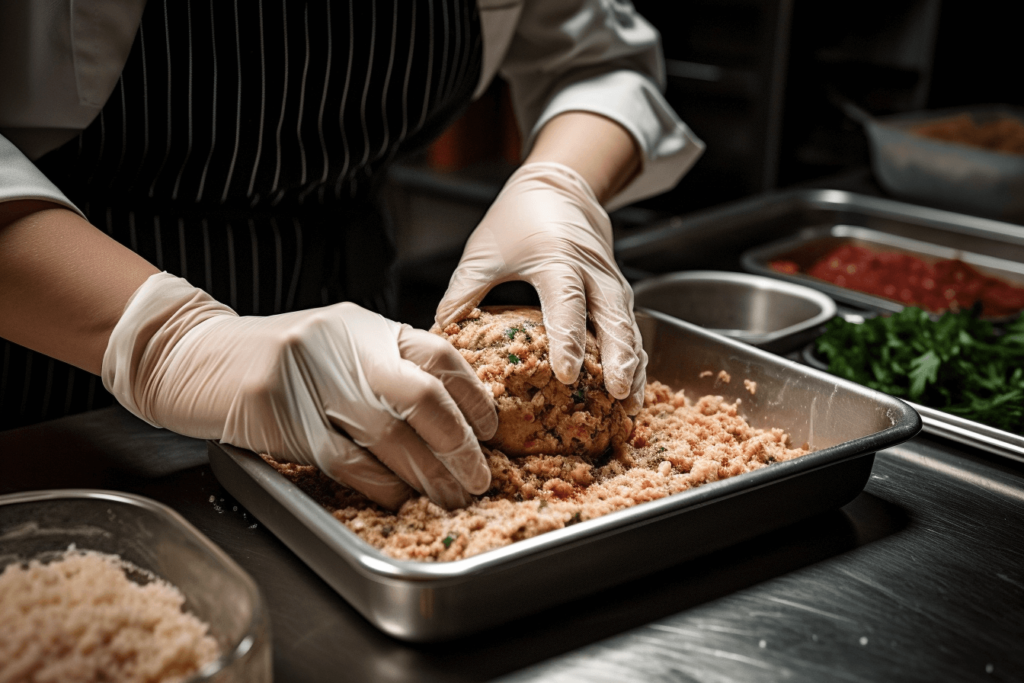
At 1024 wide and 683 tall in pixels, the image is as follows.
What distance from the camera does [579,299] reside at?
51.7 inches

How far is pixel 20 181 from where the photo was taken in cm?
114

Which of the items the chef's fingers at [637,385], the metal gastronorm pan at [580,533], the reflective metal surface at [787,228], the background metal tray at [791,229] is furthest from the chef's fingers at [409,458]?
the reflective metal surface at [787,228]

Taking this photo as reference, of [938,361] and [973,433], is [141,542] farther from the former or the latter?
[938,361]

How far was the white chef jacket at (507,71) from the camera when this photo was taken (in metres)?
1.30

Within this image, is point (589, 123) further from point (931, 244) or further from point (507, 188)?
point (931, 244)

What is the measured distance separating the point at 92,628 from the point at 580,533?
1.52ft

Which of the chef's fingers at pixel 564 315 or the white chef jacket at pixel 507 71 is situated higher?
the white chef jacket at pixel 507 71

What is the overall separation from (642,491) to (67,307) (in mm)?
759

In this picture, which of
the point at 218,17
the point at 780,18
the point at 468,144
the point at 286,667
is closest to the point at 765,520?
the point at 286,667

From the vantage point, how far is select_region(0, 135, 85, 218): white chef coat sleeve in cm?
112

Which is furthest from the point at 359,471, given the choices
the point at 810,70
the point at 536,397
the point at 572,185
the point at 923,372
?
the point at 810,70

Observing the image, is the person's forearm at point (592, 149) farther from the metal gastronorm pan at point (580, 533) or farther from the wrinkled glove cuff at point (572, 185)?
the metal gastronorm pan at point (580, 533)

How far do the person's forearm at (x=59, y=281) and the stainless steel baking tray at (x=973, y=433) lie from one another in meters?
1.13

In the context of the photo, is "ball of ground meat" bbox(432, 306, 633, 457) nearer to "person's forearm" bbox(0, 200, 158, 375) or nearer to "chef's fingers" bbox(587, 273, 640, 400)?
"chef's fingers" bbox(587, 273, 640, 400)
